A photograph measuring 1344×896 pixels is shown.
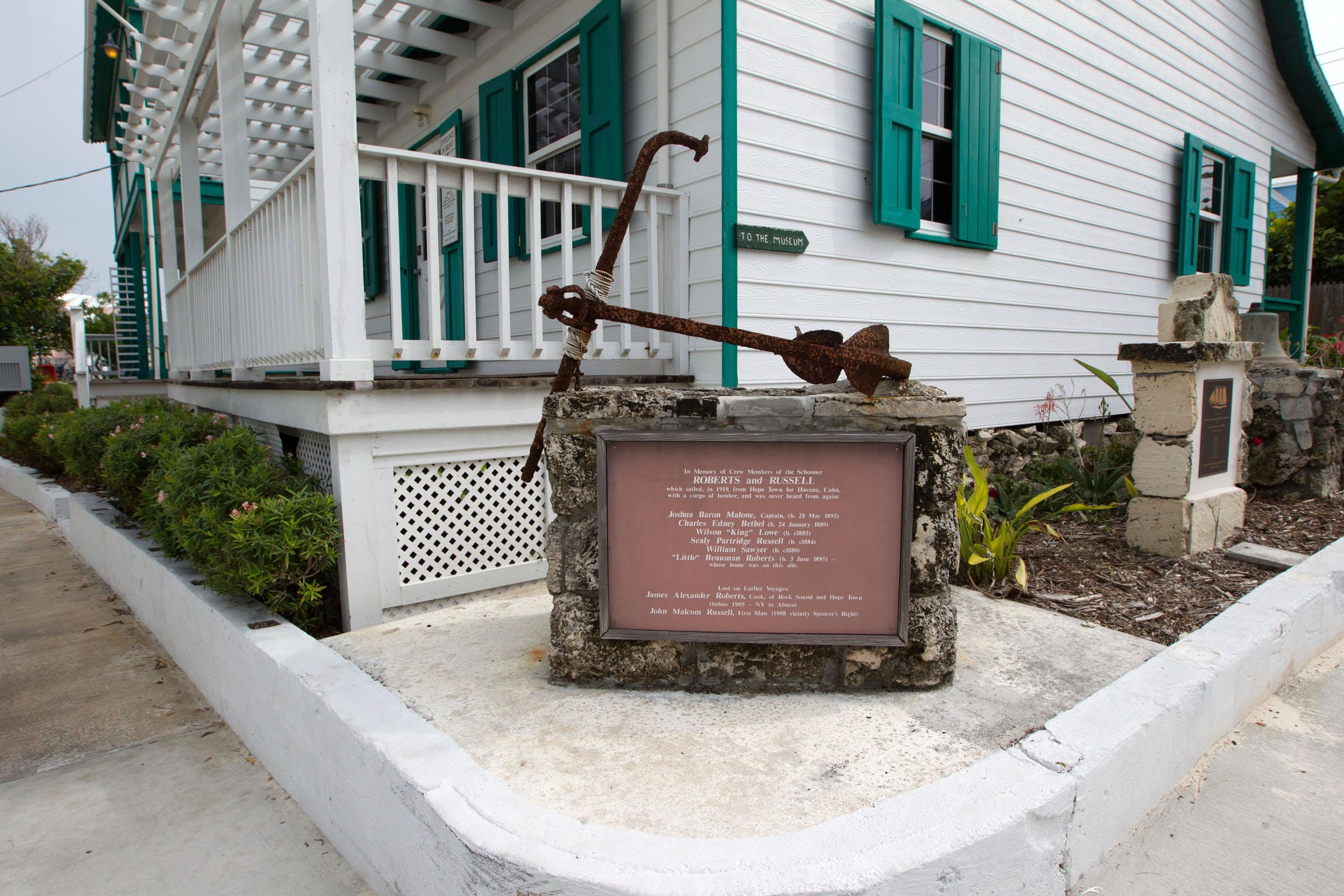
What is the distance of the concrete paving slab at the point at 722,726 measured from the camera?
1.93m

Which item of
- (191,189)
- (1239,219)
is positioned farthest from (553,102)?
(1239,219)

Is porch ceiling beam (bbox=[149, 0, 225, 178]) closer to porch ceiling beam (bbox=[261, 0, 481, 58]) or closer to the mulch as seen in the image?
porch ceiling beam (bbox=[261, 0, 481, 58])

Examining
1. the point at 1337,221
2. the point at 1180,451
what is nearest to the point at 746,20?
the point at 1180,451

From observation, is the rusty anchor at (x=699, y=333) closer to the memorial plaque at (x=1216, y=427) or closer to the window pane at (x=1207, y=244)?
the memorial plaque at (x=1216, y=427)

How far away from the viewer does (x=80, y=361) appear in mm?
11102

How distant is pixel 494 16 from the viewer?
5.99m

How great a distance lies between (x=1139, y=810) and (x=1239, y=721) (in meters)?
0.91

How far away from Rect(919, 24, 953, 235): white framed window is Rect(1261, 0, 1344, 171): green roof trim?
6.22m

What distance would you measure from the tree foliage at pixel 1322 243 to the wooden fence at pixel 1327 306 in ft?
2.34

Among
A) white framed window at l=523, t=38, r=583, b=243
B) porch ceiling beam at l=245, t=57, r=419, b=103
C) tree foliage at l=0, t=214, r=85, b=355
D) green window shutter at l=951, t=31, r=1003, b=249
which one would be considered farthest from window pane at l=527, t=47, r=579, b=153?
tree foliage at l=0, t=214, r=85, b=355

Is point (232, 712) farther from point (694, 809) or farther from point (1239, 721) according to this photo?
point (1239, 721)

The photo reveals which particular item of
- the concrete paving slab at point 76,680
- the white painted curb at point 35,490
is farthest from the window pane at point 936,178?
the white painted curb at point 35,490

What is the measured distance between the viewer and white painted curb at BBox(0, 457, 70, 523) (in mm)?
6645

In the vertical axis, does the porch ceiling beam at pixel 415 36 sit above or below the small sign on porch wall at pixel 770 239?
above
